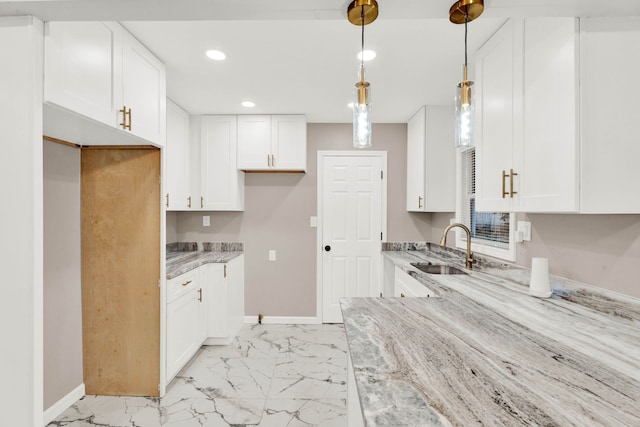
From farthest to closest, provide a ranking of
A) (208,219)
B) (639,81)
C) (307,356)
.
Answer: (208,219), (307,356), (639,81)

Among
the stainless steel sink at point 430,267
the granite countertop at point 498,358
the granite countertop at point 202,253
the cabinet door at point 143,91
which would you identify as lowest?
the stainless steel sink at point 430,267

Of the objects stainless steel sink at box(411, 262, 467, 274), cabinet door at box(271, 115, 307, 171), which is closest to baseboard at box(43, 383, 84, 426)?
cabinet door at box(271, 115, 307, 171)

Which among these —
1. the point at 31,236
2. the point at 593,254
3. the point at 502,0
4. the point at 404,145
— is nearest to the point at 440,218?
the point at 404,145

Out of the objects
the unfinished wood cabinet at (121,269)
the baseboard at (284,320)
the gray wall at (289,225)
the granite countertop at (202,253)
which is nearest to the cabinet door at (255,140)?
the gray wall at (289,225)

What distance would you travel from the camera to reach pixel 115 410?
206 cm

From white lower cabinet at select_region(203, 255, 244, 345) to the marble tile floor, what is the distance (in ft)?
0.44

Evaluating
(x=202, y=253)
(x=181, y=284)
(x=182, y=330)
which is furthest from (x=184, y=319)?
(x=202, y=253)

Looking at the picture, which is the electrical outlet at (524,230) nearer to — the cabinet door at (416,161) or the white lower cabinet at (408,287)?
the white lower cabinet at (408,287)

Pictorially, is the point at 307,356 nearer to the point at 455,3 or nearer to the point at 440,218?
the point at 440,218

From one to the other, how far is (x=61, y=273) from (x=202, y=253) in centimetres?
151

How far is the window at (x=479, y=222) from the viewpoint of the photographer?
2.31m

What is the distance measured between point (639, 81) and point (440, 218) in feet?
7.73

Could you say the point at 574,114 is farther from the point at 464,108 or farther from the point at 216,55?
the point at 216,55

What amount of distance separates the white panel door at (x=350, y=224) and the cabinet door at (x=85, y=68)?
7.78 ft
